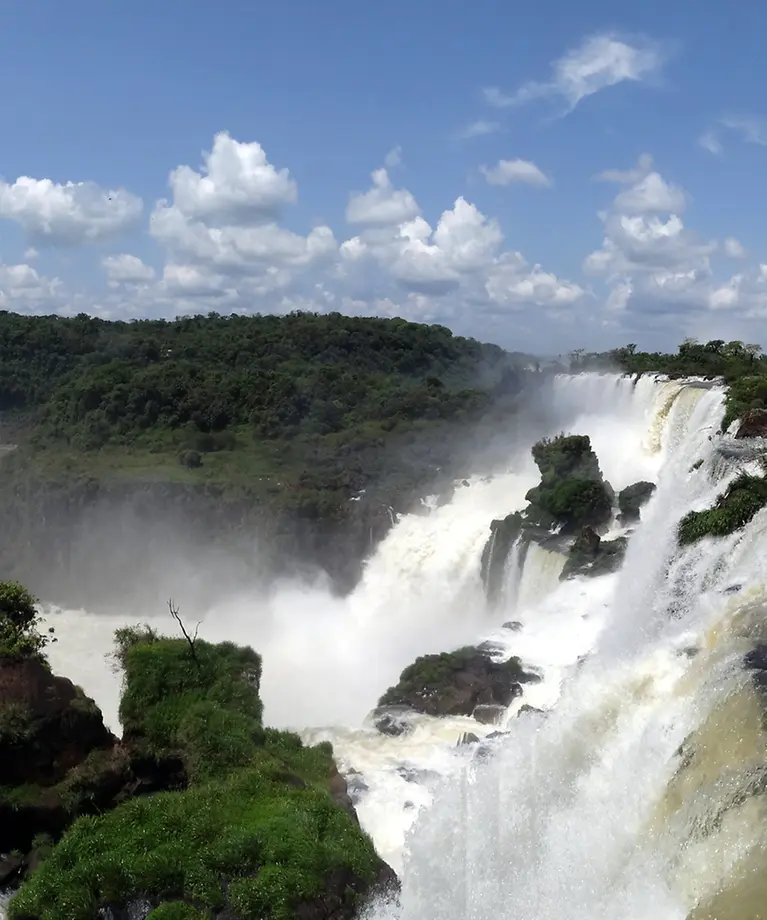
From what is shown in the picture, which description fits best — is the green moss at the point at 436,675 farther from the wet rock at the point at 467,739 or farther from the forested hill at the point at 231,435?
the forested hill at the point at 231,435

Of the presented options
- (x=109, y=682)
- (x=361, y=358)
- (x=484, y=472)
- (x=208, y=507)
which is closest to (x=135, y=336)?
(x=361, y=358)

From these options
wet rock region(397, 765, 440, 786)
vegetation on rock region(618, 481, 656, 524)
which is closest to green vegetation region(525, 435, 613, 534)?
vegetation on rock region(618, 481, 656, 524)

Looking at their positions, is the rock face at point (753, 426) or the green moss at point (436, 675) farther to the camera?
the rock face at point (753, 426)

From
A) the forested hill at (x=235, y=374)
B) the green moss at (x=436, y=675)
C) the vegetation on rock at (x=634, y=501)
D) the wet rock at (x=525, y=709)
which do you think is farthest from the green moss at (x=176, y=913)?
the forested hill at (x=235, y=374)

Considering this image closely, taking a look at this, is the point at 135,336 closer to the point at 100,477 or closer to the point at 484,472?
the point at 100,477

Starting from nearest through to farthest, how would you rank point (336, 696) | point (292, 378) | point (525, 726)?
1. point (525, 726)
2. point (336, 696)
3. point (292, 378)

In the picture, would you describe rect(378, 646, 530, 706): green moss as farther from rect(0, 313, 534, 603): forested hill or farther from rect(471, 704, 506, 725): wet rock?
rect(0, 313, 534, 603): forested hill
